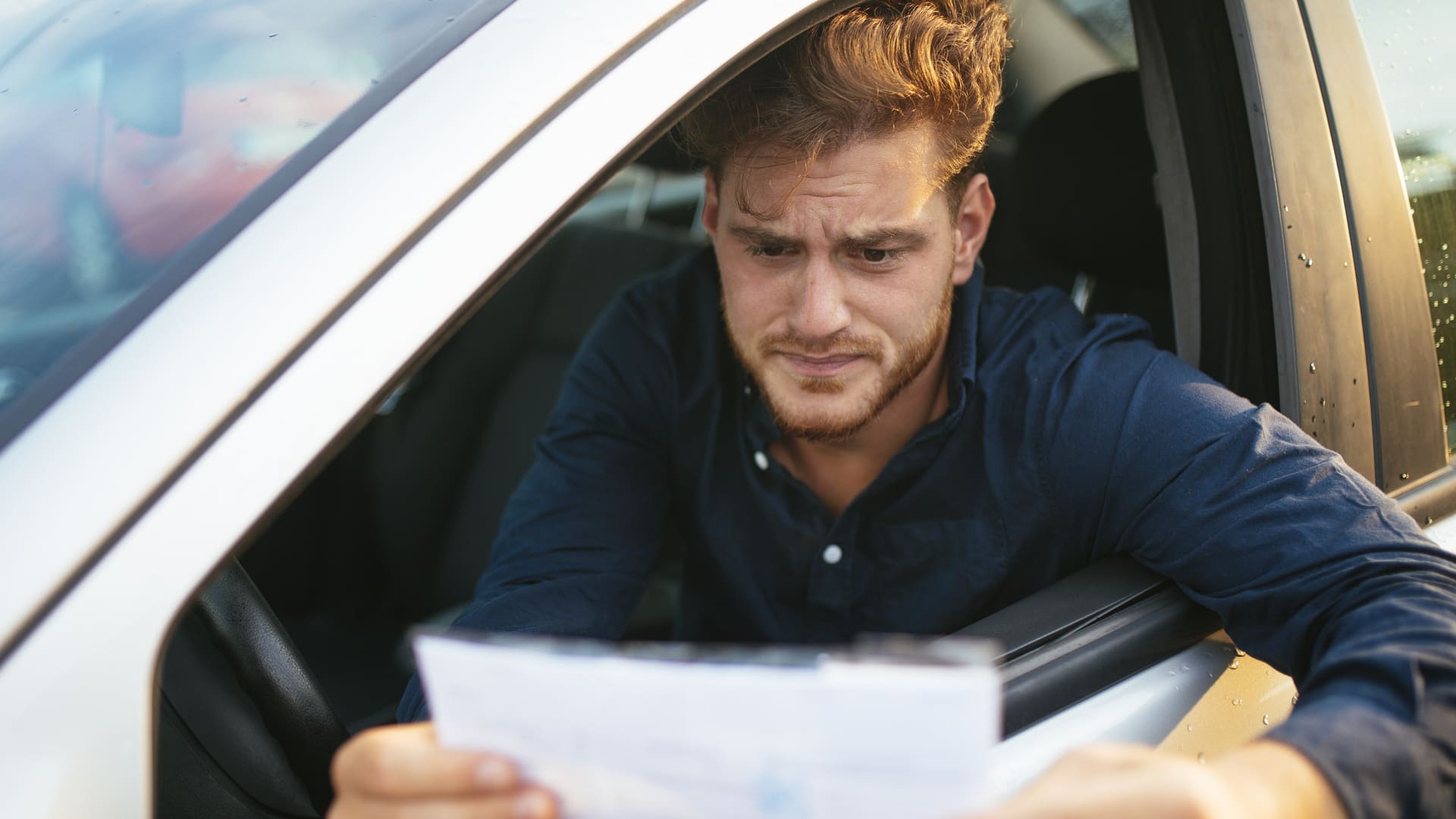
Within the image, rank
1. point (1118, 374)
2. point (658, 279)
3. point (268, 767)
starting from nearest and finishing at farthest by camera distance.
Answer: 1. point (268, 767)
2. point (1118, 374)
3. point (658, 279)

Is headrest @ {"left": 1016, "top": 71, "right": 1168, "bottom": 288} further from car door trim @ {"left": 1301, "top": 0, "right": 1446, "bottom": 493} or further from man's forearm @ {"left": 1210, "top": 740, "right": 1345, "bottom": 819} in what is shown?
man's forearm @ {"left": 1210, "top": 740, "right": 1345, "bottom": 819}

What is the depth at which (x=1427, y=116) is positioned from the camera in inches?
52.4

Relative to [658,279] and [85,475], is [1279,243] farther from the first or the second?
[85,475]

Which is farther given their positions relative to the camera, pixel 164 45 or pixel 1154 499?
pixel 1154 499

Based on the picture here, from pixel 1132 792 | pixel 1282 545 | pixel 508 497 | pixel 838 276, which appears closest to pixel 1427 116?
pixel 1282 545

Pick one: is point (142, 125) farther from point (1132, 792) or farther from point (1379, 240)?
point (1379, 240)

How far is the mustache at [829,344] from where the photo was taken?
1403 millimetres

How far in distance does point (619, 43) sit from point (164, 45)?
1.74 feet

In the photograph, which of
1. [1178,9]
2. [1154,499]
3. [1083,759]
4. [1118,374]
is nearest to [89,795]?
[1083,759]

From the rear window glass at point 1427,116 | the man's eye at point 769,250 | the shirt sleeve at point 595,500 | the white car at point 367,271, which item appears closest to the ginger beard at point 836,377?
the man's eye at point 769,250

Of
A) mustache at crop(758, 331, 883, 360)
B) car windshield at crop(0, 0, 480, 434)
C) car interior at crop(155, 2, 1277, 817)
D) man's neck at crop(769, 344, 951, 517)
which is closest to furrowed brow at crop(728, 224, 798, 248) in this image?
mustache at crop(758, 331, 883, 360)

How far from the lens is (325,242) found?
0.74 meters

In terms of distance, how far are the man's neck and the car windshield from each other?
903 mm

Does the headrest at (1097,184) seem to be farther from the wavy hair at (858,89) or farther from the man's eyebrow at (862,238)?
the man's eyebrow at (862,238)
